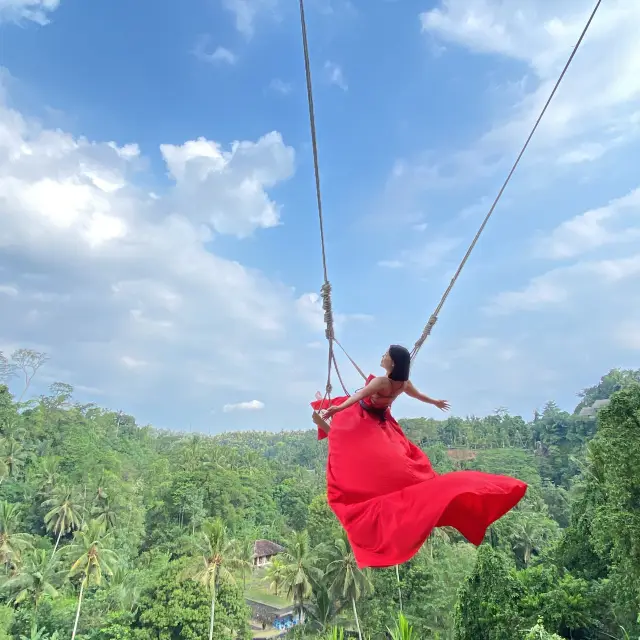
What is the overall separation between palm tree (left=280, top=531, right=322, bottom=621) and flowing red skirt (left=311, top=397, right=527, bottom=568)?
16.4m

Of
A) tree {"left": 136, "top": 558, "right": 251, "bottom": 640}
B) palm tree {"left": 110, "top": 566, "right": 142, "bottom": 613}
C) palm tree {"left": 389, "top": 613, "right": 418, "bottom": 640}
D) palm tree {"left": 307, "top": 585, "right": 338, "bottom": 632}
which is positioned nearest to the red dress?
palm tree {"left": 389, "top": 613, "right": 418, "bottom": 640}

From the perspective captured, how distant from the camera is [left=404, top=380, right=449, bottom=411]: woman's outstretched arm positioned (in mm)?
3750

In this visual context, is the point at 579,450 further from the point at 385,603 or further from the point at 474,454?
the point at 385,603

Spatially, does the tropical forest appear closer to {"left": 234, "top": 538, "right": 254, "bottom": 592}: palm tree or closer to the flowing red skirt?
{"left": 234, "top": 538, "right": 254, "bottom": 592}: palm tree

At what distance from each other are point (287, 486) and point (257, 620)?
61.5 ft

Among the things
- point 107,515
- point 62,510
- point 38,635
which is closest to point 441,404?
point 38,635

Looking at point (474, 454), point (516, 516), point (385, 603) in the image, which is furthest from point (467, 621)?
point (474, 454)

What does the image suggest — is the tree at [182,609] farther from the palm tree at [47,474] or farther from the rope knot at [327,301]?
the palm tree at [47,474]

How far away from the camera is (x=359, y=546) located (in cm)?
315

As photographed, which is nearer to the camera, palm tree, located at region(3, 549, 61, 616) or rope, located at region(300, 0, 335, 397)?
rope, located at region(300, 0, 335, 397)

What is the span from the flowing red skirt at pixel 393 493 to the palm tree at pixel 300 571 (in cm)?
1640

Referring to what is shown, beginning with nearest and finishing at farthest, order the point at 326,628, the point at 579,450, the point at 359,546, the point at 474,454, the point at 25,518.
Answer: the point at 359,546 → the point at 326,628 → the point at 25,518 → the point at 579,450 → the point at 474,454

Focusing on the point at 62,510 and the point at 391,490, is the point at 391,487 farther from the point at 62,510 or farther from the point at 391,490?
the point at 62,510

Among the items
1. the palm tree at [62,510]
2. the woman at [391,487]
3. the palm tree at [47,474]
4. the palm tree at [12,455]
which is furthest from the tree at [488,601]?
the palm tree at [12,455]
